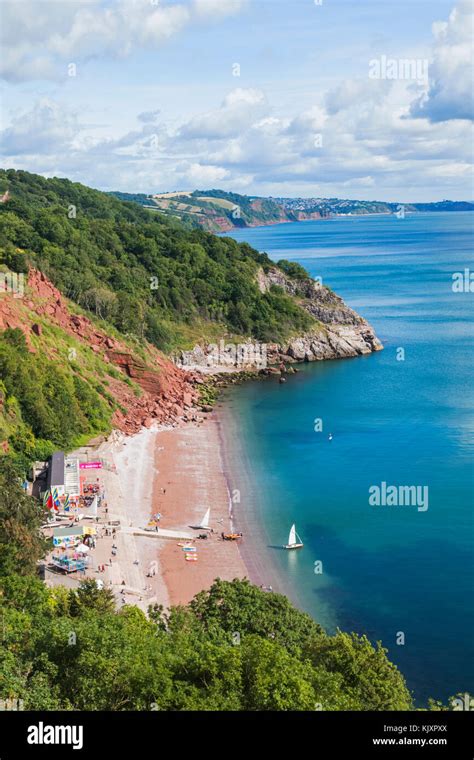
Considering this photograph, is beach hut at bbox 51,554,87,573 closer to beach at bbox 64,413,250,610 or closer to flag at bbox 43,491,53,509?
beach at bbox 64,413,250,610

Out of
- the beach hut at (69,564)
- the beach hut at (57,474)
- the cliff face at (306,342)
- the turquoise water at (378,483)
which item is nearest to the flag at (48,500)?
the beach hut at (57,474)

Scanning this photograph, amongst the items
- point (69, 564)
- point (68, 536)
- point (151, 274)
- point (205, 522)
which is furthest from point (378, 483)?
point (151, 274)

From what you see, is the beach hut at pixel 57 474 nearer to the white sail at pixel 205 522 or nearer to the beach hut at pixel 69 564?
the beach hut at pixel 69 564

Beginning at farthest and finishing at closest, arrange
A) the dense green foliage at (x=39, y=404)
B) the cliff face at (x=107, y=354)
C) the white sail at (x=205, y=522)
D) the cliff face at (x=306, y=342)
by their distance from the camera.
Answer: the cliff face at (x=306, y=342)
the cliff face at (x=107, y=354)
the dense green foliage at (x=39, y=404)
the white sail at (x=205, y=522)

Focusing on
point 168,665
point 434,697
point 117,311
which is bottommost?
point 434,697

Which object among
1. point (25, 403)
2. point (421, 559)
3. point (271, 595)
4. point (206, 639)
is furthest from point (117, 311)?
point (206, 639)

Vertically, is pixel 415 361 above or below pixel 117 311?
Answer: below

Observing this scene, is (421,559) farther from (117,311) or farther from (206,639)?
(117,311)
